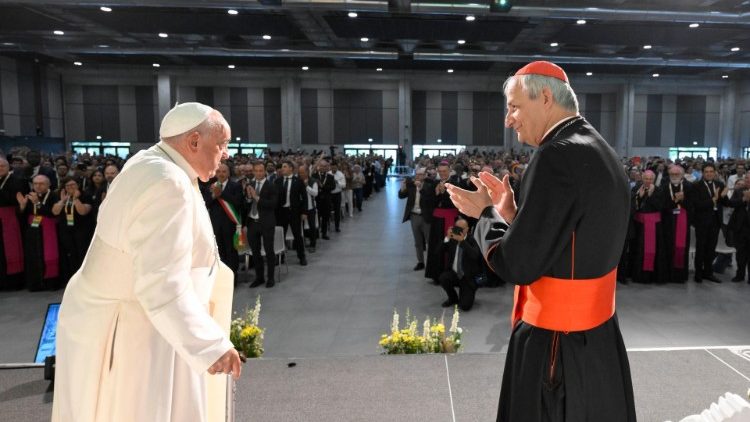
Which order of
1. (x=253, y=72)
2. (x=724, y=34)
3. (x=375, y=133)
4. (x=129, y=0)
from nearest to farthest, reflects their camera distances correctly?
(x=129, y=0)
(x=724, y=34)
(x=253, y=72)
(x=375, y=133)

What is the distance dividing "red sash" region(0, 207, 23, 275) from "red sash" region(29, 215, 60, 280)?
0.30 metres

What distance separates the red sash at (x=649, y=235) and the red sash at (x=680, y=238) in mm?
351

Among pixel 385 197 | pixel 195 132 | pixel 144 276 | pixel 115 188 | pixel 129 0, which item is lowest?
pixel 385 197

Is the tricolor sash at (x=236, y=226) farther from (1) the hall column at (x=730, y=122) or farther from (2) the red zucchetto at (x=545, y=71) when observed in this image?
(1) the hall column at (x=730, y=122)

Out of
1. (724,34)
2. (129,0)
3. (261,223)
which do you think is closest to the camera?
(261,223)

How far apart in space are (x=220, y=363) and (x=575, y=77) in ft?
110

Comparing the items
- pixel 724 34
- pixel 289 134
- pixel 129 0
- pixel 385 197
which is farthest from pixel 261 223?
pixel 289 134

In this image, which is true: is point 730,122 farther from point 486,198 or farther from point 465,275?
point 486,198

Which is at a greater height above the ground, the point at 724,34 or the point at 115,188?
the point at 724,34

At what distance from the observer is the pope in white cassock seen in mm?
1729

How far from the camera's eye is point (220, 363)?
1.78 m

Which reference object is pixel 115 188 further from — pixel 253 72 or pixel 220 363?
pixel 253 72

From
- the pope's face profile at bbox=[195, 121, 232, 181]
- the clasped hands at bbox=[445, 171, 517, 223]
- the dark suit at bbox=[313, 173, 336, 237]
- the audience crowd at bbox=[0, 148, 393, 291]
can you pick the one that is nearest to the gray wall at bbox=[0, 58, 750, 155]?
the dark suit at bbox=[313, 173, 336, 237]

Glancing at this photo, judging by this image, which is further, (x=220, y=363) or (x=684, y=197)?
(x=684, y=197)
